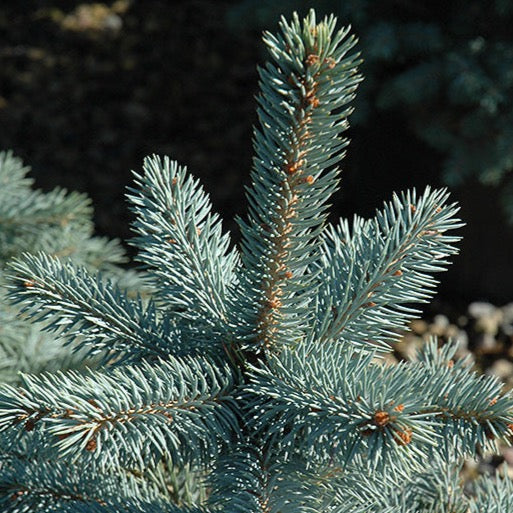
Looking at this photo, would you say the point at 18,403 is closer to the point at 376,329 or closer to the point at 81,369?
the point at 376,329

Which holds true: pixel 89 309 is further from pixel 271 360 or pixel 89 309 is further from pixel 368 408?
pixel 368 408

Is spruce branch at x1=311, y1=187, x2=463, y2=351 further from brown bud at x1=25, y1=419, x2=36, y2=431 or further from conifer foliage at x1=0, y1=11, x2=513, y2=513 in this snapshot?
brown bud at x1=25, y1=419, x2=36, y2=431

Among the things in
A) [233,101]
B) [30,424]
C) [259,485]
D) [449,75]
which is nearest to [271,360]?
[259,485]

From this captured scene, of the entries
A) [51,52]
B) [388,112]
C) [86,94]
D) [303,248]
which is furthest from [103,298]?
[51,52]

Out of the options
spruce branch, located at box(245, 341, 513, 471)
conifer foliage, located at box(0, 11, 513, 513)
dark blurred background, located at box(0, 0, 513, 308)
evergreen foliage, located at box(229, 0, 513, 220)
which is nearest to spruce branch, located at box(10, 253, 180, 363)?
conifer foliage, located at box(0, 11, 513, 513)

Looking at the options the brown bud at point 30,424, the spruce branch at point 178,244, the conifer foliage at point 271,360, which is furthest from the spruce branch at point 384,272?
the brown bud at point 30,424

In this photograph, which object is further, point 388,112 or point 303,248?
point 388,112
